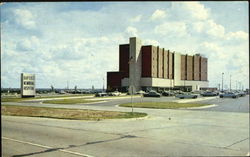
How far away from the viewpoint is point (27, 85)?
56.1 metres

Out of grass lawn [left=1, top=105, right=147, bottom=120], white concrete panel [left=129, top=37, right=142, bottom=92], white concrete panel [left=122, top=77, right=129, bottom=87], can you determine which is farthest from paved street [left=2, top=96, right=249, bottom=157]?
white concrete panel [left=122, top=77, right=129, bottom=87]

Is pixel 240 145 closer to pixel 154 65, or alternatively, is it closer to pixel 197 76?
pixel 154 65

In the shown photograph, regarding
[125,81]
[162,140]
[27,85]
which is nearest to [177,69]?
[125,81]

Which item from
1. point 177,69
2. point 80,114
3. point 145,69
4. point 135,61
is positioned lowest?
point 80,114

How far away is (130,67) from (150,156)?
273 ft

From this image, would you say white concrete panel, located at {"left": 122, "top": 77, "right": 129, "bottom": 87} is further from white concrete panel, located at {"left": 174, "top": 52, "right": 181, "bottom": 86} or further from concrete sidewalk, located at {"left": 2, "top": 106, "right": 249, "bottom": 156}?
concrete sidewalk, located at {"left": 2, "top": 106, "right": 249, "bottom": 156}

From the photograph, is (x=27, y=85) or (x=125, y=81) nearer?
(x=27, y=85)

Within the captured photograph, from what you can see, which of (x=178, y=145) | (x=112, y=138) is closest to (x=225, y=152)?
(x=178, y=145)

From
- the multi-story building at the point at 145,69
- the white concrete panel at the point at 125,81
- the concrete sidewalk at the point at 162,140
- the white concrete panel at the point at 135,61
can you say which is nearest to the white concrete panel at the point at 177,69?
the multi-story building at the point at 145,69

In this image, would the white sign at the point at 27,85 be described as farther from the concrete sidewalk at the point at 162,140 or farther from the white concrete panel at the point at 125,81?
the concrete sidewalk at the point at 162,140

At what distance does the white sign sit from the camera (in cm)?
Result: 5494

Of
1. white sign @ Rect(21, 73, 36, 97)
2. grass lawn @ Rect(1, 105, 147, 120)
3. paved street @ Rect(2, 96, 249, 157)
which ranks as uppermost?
white sign @ Rect(21, 73, 36, 97)

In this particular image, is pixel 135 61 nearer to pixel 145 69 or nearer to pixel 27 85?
pixel 145 69

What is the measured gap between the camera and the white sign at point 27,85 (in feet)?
180
